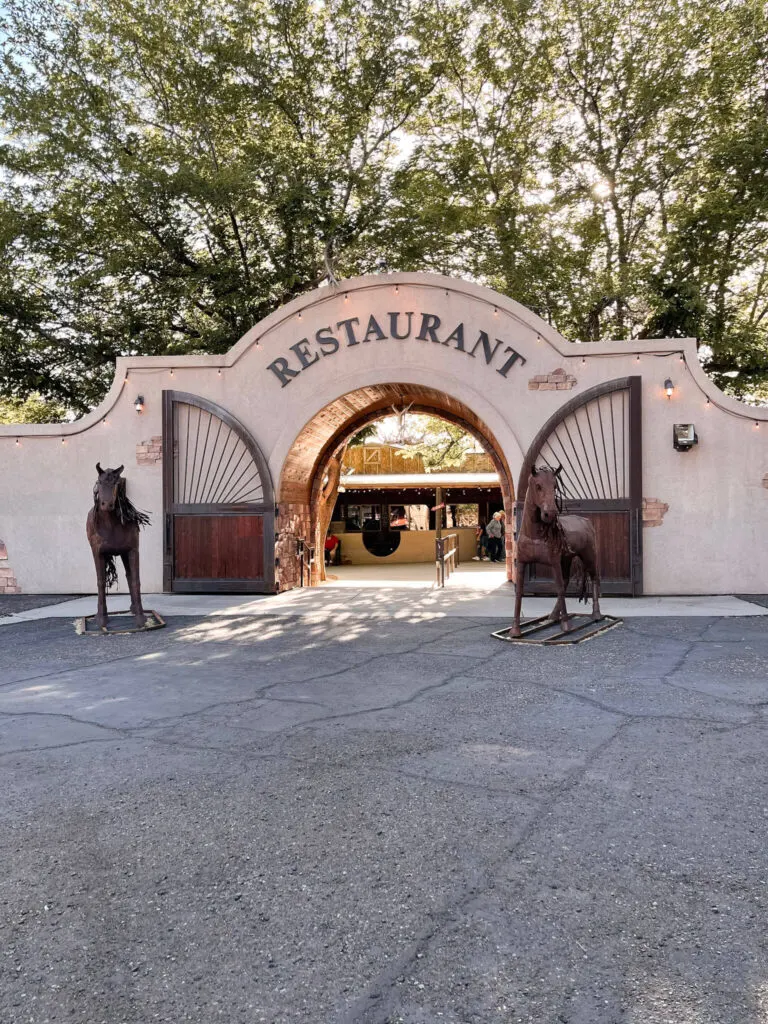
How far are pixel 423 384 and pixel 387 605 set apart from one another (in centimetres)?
383

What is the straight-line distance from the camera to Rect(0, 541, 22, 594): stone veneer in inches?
498

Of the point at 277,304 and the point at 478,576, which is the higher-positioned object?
the point at 277,304

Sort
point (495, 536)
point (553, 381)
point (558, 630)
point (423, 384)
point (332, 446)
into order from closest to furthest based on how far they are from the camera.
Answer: point (558, 630) → point (553, 381) → point (423, 384) → point (332, 446) → point (495, 536)

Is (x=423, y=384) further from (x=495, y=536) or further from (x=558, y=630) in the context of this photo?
(x=495, y=536)

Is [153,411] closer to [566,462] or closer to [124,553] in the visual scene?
[124,553]

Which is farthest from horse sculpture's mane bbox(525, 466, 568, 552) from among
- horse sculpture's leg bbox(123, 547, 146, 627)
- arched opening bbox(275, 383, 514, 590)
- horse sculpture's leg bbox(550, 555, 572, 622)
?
horse sculpture's leg bbox(123, 547, 146, 627)

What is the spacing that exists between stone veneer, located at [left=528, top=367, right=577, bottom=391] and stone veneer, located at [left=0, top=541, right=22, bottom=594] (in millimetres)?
9617

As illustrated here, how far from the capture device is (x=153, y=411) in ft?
41.0

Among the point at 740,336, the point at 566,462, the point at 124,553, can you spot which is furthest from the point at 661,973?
the point at 740,336

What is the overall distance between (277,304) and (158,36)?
686 cm

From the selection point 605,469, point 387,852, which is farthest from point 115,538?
point 605,469

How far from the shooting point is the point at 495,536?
22250mm

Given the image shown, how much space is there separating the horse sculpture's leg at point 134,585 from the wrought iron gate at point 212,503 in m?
3.10

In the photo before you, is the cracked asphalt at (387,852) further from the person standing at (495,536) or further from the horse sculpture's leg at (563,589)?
the person standing at (495,536)
